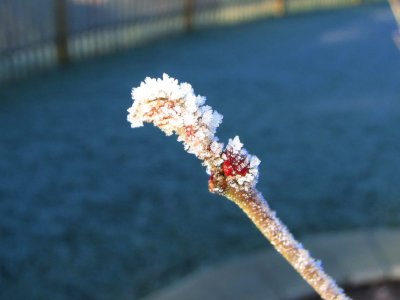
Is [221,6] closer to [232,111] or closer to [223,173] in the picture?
[232,111]

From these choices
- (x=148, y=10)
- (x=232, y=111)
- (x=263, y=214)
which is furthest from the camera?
(x=148, y=10)

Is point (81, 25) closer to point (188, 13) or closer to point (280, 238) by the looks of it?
point (188, 13)

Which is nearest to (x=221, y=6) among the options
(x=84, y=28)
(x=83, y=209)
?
(x=84, y=28)

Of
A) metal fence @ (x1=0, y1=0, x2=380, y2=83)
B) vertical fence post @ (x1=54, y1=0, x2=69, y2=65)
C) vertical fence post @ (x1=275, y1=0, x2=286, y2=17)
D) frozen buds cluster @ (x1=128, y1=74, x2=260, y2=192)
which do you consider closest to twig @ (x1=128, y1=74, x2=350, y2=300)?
frozen buds cluster @ (x1=128, y1=74, x2=260, y2=192)

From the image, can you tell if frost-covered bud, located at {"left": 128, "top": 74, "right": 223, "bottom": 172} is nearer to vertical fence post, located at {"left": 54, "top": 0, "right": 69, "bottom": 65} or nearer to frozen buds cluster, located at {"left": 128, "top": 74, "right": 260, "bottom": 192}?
frozen buds cluster, located at {"left": 128, "top": 74, "right": 260, "bottom": 192}

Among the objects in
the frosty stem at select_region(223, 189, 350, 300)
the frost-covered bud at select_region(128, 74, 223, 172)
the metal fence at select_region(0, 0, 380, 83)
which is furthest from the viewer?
the metal fence at select_region(0, 0, 380, 83)

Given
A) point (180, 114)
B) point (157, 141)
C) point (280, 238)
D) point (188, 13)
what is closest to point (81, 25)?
point (188, 13)
